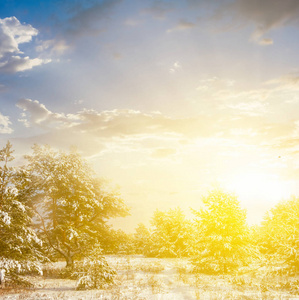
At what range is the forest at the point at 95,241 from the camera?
42.0 ft

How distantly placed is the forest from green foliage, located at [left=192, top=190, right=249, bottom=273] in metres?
0.07

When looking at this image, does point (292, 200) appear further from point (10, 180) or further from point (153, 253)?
point (10, 180)

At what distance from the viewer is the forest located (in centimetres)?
1281

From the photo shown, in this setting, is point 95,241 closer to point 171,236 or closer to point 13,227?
point 13,227

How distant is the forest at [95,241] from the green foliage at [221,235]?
7 centimetres

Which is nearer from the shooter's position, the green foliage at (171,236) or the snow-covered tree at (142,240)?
the green foliage at (171,236)

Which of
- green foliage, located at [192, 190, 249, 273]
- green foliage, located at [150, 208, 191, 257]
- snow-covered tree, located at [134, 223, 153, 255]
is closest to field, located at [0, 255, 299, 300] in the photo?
green foliage, located at [192, 190, 249, 273]

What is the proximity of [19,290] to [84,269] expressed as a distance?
3.44 metres

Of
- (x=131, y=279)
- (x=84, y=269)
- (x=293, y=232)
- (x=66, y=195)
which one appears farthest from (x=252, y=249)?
(x=66, y=195)

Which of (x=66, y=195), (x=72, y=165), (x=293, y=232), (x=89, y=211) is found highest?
(x=72, y=165)

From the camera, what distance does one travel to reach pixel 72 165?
1845cm

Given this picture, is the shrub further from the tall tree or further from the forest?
the tall tree

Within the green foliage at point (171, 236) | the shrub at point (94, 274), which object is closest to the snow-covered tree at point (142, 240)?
the green foliage at point (171, 236)

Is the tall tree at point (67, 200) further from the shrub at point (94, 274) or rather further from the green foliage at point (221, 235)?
the green foliage at point (221, 235)
